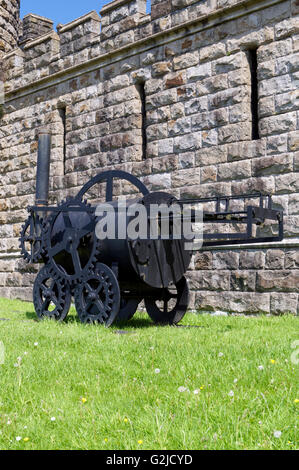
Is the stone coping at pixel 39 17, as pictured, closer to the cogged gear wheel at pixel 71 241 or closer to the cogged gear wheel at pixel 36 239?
the cogged gear wheel at pixel 36 239

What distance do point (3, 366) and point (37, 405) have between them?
1181 millimetres

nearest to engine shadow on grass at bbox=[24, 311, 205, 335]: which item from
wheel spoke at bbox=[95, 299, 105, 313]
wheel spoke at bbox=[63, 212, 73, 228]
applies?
wheel spoke at bbox=[95, 299, 105, 313]

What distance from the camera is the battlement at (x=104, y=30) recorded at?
32.5 ft

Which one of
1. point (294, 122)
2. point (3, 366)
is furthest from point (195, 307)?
point (3, 366)

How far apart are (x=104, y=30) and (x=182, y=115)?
3.14 meters

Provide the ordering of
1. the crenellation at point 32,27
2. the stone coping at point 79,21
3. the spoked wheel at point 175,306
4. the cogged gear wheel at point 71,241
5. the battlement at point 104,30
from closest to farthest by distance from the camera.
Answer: the cogged gear wheel at point 71,241 < the spoked wheel at point 175,306 < the battlement at point 104,30 < the stone coping at point 79,21 < the crenellation at point 32,27

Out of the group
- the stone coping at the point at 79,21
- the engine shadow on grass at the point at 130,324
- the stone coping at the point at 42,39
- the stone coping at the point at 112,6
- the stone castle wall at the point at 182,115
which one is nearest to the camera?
the engine shadow on grass at the point at 130,324

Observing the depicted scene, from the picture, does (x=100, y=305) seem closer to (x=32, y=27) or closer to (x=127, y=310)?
(x=127, y=310)

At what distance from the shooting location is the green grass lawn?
3107mm

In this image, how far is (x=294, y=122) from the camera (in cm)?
855

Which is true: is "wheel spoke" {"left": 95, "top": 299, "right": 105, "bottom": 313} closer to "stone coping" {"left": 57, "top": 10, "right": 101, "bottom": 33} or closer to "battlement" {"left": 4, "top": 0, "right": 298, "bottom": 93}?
"battlement" {"left": 4, "top": 0, "right": 298, "bottom": 93}

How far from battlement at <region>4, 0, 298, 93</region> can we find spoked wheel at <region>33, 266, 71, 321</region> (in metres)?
5.23

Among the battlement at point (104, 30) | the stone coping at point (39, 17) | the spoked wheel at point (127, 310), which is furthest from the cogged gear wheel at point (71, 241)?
the stone coping at point (39, 17)

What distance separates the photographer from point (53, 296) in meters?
8.04
